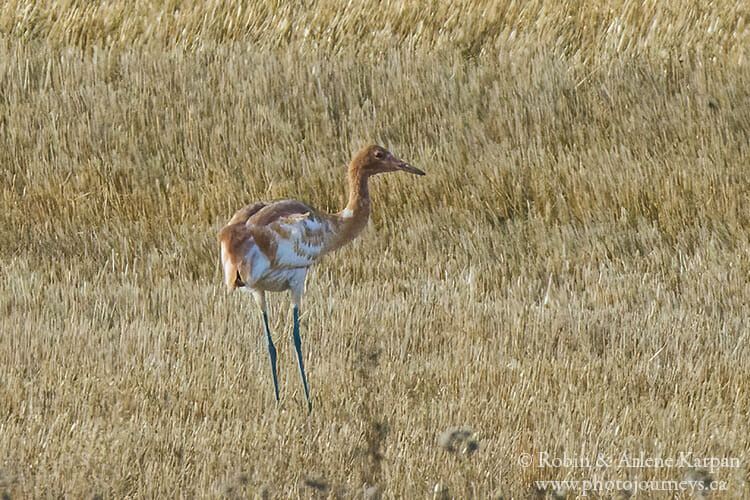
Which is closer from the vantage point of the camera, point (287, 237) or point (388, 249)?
point (287, 237)

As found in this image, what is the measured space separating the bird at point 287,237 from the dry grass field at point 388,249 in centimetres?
55

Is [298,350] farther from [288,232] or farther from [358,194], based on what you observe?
[358,194]

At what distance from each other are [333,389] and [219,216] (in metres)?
3.82

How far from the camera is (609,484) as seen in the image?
4309 millimetres

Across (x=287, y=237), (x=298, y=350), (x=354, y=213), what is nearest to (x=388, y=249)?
(x=354, y=213)

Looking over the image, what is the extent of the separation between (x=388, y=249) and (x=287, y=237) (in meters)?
3.33

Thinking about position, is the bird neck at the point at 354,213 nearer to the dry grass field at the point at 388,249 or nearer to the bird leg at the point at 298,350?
the bird leg at the point at 298,350

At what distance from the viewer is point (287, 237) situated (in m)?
4.93

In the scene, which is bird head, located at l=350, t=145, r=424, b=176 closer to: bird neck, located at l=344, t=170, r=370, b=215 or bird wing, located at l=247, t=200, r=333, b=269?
bird neck, located at l=344, t=170, r=370, b=215

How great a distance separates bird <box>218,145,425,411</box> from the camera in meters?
4.91

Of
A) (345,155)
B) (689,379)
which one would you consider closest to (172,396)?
(689,379)

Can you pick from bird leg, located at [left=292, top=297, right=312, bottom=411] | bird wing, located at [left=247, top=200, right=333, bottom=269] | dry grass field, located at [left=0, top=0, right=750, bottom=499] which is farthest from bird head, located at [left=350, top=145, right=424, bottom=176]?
dry grass field, located at [left=0, top=0, right=750, bottom=499]

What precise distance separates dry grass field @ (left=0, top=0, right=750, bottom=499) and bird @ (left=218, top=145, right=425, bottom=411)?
1.81 feet

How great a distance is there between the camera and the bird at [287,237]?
491 centimetres
